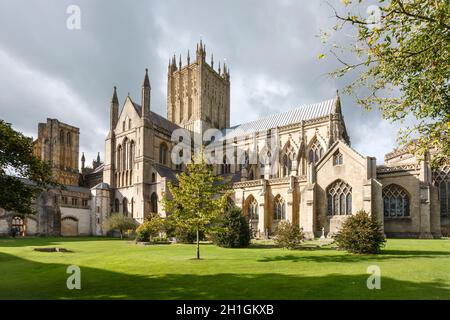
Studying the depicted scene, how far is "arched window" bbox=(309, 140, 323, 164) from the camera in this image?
4941 cm

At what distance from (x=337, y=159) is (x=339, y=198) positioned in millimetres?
4266

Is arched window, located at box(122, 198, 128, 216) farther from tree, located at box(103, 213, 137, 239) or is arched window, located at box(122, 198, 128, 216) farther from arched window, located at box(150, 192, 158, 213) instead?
tree, located at box(103, 213, 137, 239)

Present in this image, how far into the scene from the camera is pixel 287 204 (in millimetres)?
40688

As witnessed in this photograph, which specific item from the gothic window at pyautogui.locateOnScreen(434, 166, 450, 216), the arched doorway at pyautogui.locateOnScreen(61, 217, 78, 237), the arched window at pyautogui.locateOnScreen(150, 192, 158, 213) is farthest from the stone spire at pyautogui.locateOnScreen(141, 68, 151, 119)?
the gothic window at pyautogui.locateOnScreen(434, 166, 450, 216)

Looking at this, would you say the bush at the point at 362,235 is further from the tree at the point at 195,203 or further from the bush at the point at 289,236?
the tree at the point at 195,203

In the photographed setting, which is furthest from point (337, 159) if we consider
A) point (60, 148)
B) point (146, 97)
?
point (60, 148)

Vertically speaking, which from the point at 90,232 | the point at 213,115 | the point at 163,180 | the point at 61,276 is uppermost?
the point at 213,115

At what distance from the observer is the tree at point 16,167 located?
1345cm

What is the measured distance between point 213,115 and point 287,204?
3873cm

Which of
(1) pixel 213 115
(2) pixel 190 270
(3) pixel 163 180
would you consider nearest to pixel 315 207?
(3) pixel 163 180

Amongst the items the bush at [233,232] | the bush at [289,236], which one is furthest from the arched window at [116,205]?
the bush at [289,236]

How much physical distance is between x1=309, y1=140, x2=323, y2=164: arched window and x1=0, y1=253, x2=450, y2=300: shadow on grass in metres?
37.5

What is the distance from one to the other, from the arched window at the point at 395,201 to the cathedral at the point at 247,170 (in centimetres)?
10
